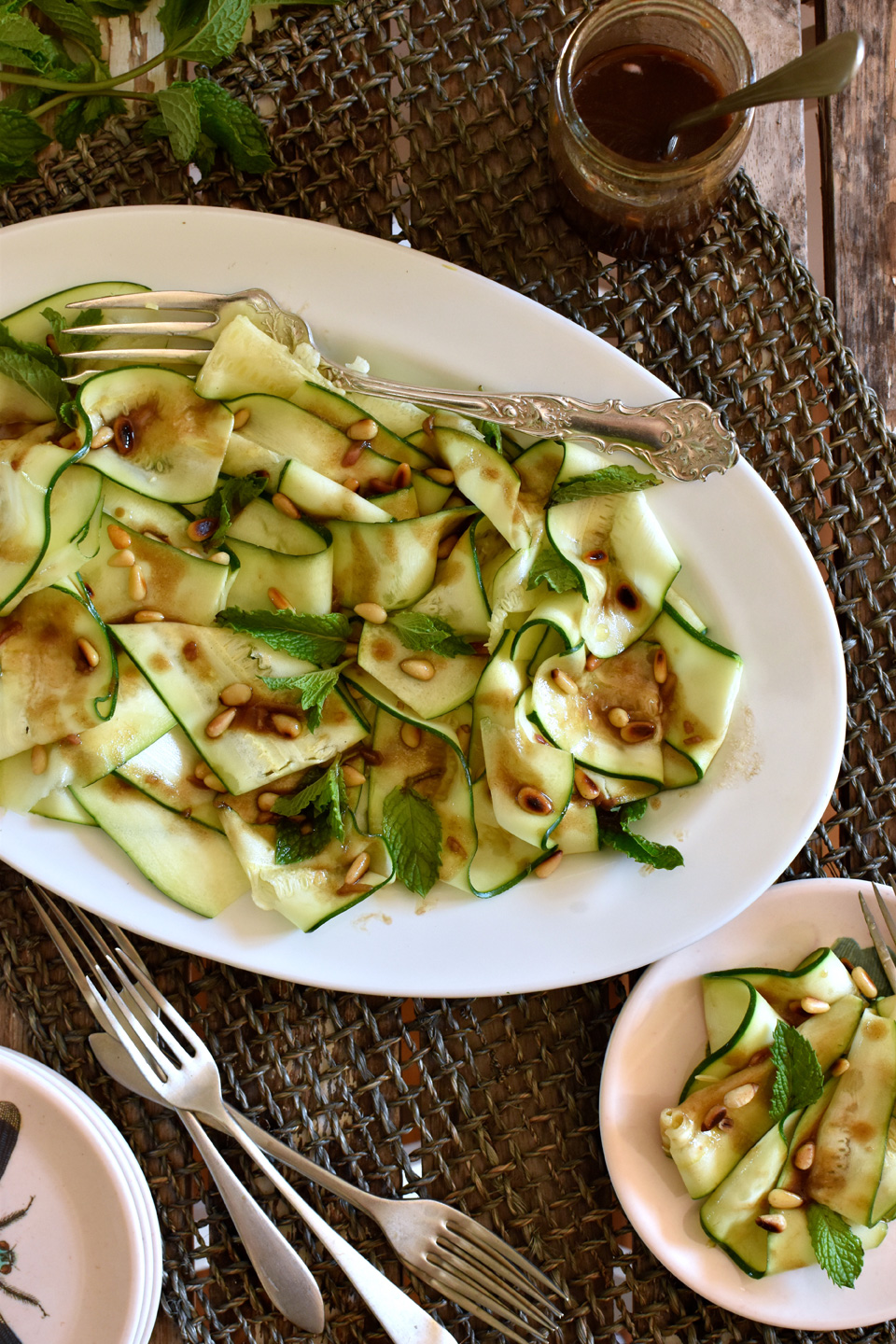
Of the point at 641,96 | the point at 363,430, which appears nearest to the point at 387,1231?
the point at 363,430

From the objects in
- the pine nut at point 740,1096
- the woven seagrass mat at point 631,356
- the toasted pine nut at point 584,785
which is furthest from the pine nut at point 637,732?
the pine nut at point 740,1096

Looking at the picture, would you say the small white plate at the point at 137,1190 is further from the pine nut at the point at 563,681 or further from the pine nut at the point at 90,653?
the pine nut at the point at 563,681

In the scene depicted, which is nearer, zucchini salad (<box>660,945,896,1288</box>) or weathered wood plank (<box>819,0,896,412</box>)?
zucchini salad (<box>660,945,896,1288</box>)

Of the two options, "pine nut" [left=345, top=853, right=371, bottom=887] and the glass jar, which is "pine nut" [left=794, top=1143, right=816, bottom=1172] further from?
the glass jar

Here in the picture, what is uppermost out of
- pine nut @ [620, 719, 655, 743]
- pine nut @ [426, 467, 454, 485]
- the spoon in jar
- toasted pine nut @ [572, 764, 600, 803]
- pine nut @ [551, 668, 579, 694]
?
the spoon in jar

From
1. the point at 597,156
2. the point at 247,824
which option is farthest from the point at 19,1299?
the point at 597,156

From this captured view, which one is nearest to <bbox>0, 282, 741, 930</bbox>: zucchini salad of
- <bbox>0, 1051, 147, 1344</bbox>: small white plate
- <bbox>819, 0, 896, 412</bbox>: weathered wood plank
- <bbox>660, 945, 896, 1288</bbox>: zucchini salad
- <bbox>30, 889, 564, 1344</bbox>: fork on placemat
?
<bbox>30, 889, 564, 1344</bbox>: fork on placemat
